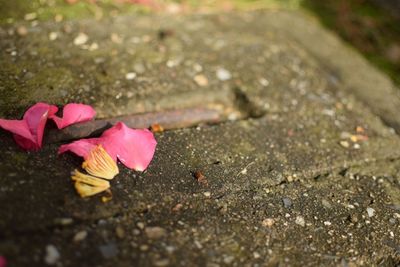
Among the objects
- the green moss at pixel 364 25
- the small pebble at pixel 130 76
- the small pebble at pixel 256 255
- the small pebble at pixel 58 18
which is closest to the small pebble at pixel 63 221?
the small pebble at pixel 256 255

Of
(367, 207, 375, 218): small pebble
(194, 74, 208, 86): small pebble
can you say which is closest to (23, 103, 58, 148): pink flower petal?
(194, 74, 208, 86): small pebble

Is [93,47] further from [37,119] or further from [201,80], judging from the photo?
[37,119]

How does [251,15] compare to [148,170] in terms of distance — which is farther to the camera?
[251,15]

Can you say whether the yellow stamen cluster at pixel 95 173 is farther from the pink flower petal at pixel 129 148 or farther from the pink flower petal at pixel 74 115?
the pink flower petal at pixel 74 115

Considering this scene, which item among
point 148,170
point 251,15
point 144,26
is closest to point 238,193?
point 148,170

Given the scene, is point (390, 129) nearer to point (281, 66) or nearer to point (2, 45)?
point (281, 66)

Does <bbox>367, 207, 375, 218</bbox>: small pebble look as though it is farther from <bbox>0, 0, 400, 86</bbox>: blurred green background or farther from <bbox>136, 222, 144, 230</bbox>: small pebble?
<bbox>0, 0, 400, 86</bbox>: blurred green background

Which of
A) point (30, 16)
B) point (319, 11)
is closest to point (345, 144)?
point (319, 11)
